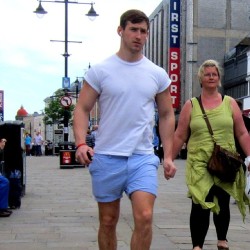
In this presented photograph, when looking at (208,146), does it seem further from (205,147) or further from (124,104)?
(124,104)

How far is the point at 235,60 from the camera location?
42469 millimetres

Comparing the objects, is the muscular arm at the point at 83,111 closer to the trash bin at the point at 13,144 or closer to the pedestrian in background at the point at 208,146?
the pedestrian in background at the point at 208,146

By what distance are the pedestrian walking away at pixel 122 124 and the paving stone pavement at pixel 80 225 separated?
1.84 meters

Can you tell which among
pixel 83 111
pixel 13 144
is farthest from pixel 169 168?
pixel 13 144

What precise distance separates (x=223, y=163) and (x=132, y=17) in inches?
67.7

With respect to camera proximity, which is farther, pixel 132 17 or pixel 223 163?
pixel 223 163

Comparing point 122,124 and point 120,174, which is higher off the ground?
point 122,124

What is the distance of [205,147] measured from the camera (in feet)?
17.6

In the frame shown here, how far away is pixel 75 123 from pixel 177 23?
3714 cm

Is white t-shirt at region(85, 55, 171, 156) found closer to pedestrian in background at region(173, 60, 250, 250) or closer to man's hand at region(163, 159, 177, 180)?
man's hand at region(163, 159, 177, 180)

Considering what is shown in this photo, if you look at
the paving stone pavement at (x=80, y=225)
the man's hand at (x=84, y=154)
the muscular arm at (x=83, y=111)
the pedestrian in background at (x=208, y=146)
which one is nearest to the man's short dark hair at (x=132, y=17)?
the muscular arm at (x=83, y=111)

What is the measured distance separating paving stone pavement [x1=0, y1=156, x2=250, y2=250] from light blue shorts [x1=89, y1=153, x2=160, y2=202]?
6.03 ft

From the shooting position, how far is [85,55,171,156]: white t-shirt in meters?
4.11

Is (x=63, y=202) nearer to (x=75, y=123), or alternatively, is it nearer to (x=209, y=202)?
(x=209, y=202)
